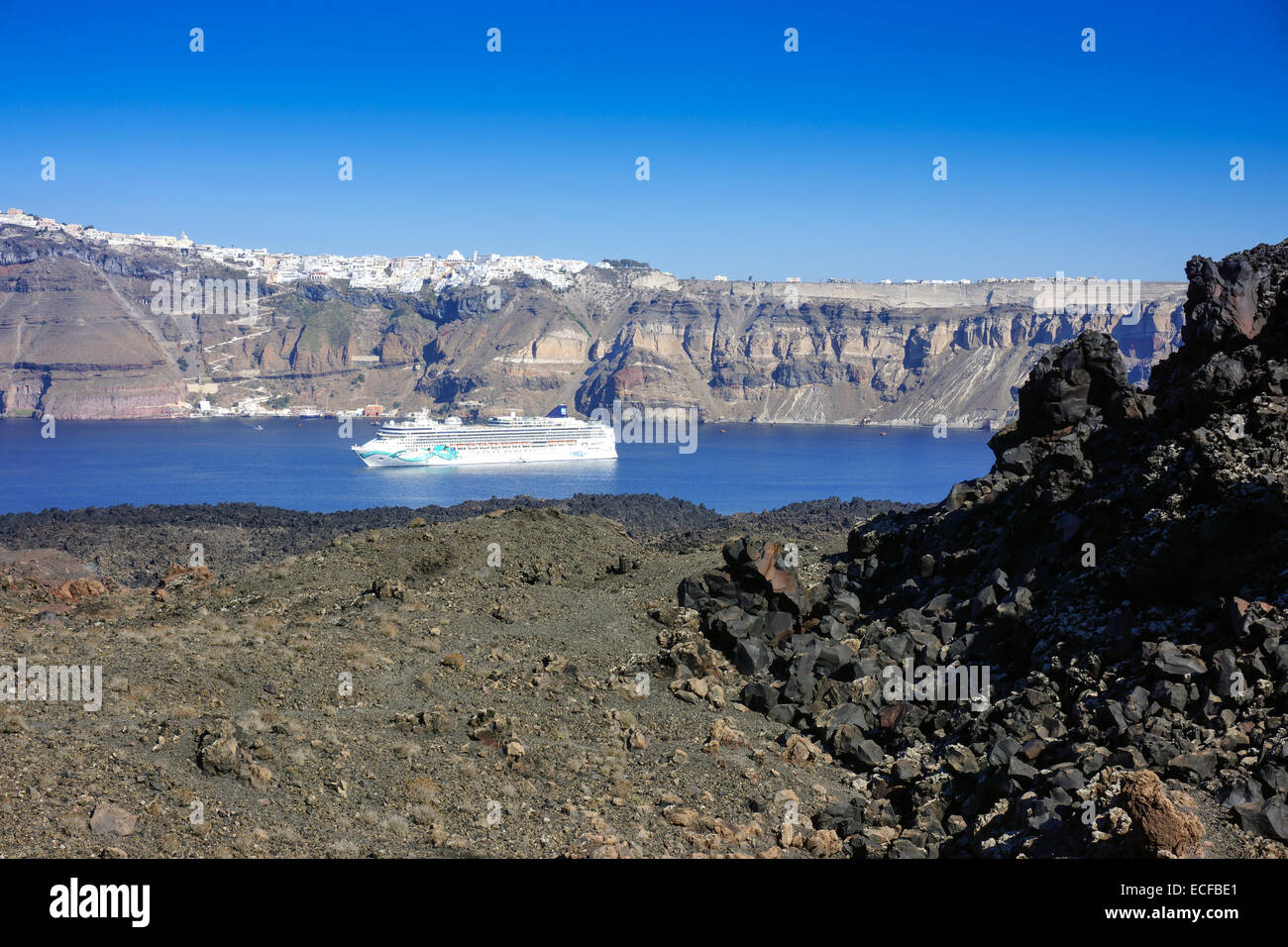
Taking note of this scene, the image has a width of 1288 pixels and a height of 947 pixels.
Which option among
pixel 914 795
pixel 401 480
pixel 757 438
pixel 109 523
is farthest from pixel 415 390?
pixel 914 795

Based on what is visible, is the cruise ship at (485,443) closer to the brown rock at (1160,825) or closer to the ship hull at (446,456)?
the ship hull at (446,456)

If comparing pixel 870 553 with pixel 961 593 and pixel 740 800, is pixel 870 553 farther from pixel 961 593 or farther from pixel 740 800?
pixel 740 800

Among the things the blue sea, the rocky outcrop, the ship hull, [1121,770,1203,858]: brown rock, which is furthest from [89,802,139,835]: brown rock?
the ship hull

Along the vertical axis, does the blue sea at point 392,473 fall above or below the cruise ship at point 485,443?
below

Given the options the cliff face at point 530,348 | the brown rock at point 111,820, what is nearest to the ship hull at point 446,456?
the brown rock at point 111,820

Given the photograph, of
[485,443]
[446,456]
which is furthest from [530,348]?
[446,456]

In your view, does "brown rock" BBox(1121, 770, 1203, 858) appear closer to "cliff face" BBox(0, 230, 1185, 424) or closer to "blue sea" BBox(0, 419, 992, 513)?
"blue sea" BBox(0, 419, 992, 513)
